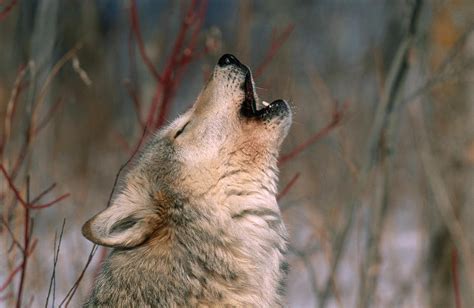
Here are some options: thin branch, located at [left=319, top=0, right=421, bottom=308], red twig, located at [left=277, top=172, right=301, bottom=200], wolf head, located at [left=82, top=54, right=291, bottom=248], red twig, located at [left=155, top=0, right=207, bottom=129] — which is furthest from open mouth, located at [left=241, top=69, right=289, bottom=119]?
thin branch, located at [left=319, top=0, right=421, bottom=308]

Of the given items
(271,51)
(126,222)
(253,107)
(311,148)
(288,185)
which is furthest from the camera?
(311,148)

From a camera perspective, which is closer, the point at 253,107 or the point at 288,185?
the point at 253,107

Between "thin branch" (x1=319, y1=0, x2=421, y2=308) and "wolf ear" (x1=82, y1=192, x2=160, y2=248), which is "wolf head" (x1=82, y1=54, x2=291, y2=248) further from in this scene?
"thin branch" (x1=319, y1=0, x2=421, y2=308)

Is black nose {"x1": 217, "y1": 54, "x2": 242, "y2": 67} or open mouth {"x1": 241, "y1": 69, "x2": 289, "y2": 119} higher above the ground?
black nose {"x1": 217, "y1": 54, "x2": 242, "y2": 67}

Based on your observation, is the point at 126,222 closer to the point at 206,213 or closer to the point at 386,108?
the point at 206,213

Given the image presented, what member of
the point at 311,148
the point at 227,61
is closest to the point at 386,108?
the point at 227,61

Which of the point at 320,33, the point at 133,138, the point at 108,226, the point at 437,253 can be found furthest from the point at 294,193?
the point at 108,226

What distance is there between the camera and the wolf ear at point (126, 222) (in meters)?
3.19

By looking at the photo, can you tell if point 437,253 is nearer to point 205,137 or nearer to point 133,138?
point 133,138

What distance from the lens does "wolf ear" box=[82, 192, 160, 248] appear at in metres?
3.19

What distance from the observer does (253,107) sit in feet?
12.6

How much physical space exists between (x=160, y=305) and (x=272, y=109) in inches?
47.8

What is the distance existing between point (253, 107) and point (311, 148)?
14.3 feet

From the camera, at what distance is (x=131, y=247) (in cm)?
345
